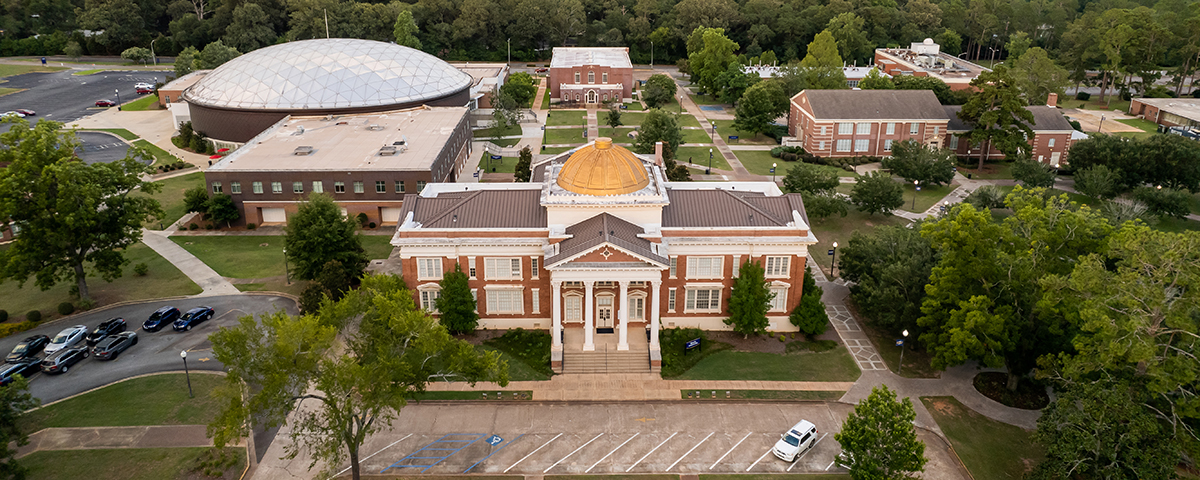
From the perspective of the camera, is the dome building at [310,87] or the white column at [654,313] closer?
the white column at [654,313]

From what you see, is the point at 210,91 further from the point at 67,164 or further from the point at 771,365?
the point at 771,365

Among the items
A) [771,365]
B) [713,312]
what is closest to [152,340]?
[713,312]

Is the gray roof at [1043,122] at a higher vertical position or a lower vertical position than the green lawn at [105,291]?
higher

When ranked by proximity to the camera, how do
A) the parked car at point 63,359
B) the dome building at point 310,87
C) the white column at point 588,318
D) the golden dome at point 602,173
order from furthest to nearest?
the dome building at point 310,87 < the golden dome at point 602,173 < the white column at point 588,318 < the parked car at point 63,359

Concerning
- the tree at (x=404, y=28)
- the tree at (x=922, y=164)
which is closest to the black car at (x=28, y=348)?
the tree at (x=922, y=164)

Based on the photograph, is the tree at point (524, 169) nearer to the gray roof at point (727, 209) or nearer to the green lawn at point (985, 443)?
the gray roof at point (727, 209)

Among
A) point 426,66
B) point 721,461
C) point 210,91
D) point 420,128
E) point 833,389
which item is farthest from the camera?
point 426,66

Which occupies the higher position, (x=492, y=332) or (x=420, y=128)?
(x=420, y=128)
